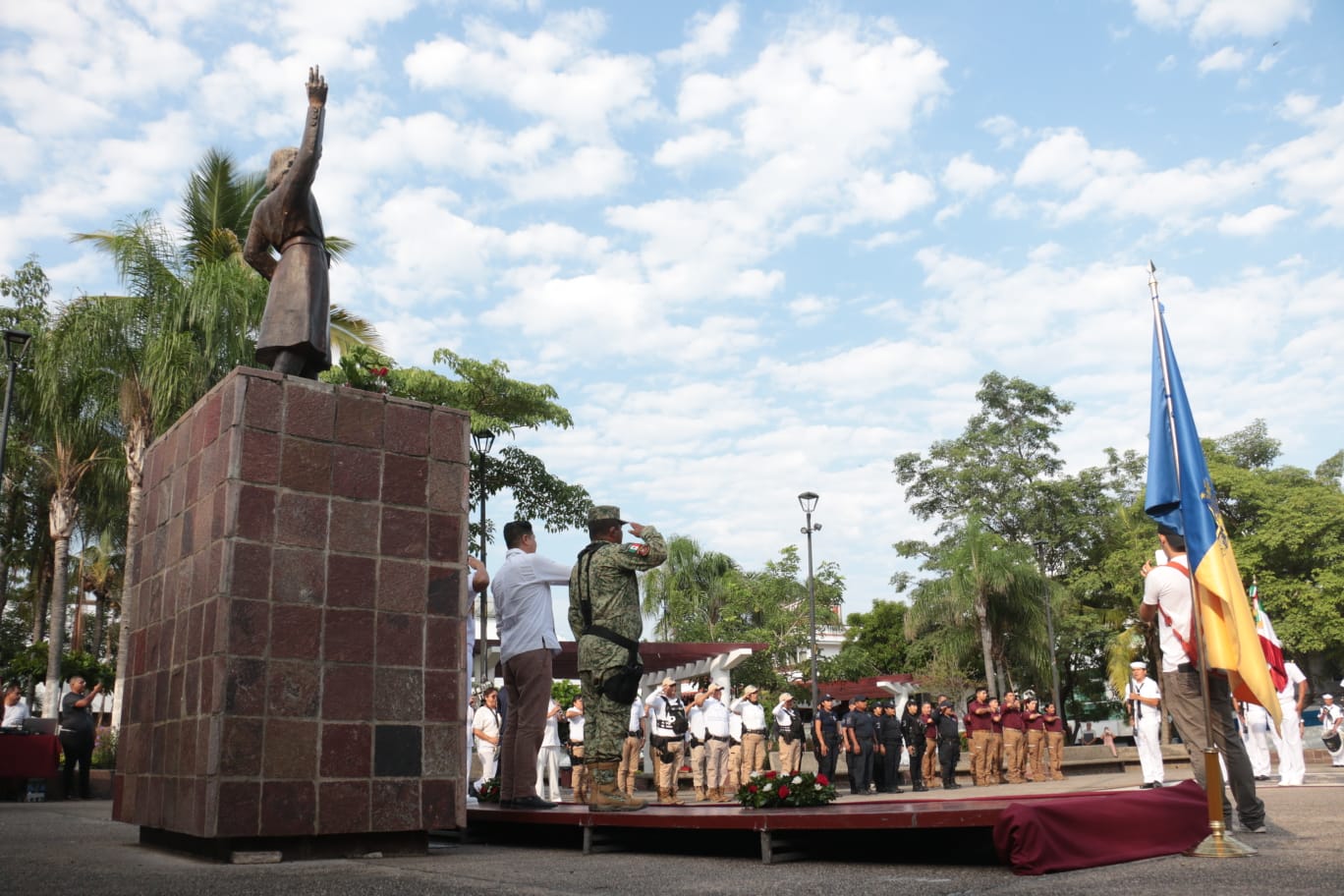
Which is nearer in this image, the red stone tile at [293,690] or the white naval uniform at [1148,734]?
the red stone tile at [293,690]

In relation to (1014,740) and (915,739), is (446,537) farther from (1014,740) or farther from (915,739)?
(1014,740)

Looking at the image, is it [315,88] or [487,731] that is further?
[487,731]

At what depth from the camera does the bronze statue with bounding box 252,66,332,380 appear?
6.31 meters

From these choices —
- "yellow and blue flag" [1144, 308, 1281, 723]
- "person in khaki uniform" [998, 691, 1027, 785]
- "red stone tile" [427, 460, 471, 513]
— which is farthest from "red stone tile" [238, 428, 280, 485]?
"person in khaki uniform" [998, 691, 1027, 785]

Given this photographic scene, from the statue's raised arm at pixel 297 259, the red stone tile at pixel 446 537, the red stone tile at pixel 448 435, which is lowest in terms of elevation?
the red stone tile at pixel 446 537

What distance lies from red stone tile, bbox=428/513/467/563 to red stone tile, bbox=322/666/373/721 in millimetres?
739

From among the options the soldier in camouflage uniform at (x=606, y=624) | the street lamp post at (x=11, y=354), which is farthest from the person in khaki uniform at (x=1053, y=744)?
the street lamp post at (x=11, y=354)

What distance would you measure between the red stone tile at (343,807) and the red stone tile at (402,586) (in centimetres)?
94

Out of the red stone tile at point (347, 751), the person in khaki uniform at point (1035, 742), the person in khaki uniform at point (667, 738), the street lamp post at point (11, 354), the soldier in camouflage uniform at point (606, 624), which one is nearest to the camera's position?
the red stone tile at point (347, 751)

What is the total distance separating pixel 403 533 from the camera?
6051 mm

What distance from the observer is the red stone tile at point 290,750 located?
5.39 meters

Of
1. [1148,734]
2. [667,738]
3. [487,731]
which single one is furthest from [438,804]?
[1148,734]

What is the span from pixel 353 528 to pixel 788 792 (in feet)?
9.39

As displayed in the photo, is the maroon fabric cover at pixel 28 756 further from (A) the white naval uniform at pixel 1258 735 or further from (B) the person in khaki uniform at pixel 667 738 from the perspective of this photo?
(A) the white naval uniform at pixel 1258 735
